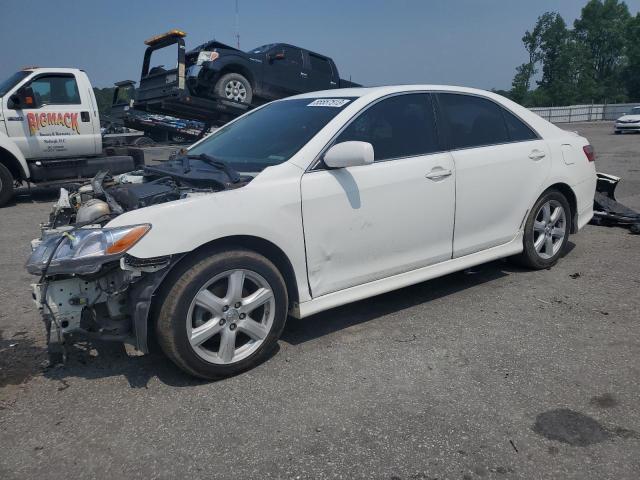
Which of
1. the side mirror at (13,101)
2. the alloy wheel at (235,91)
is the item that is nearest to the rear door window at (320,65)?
the alloy wheel at (235,91)

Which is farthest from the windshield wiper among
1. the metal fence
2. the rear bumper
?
the metal fence

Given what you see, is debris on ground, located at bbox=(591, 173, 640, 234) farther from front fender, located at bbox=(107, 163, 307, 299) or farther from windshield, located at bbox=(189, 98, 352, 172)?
front fender, located at bbox=(107, 163, 307, 299)

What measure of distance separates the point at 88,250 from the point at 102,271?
0.14 m

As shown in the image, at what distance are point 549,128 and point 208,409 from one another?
3.98 metres

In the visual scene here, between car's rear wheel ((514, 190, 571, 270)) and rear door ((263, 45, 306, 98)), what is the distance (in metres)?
8.56

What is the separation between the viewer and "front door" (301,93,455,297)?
135 inches

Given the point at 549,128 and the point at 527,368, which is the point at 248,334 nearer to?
the point at 527,368

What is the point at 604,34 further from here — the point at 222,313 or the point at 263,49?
A: the point at 222,313

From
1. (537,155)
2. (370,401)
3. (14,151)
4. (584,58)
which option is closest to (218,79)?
(14,151)

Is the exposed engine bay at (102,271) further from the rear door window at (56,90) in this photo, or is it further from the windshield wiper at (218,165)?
the rear door window at (56,90)

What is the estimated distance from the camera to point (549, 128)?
16.4ft

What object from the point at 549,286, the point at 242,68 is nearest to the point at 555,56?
the point at 242,68

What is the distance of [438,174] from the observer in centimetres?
398

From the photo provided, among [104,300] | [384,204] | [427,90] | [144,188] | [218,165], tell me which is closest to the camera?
[104,300]
